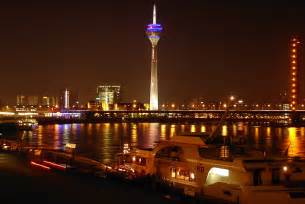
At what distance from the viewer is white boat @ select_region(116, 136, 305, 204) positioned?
1041cm

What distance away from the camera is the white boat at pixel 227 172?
10.4 m

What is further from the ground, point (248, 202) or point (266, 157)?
point (266, 157)

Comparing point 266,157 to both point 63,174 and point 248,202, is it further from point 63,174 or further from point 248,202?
point 63,174

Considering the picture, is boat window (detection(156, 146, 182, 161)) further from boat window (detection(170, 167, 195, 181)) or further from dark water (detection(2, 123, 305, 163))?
dark water (detection(2, 123, 305, 163))

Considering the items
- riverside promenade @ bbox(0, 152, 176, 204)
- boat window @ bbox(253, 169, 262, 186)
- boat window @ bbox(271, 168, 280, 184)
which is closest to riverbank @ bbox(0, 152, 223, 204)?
riverside promenade @ bbox(0, 152, 176, 204)

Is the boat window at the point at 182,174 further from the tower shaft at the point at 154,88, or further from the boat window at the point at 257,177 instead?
the tower shaft at the point at 154,88

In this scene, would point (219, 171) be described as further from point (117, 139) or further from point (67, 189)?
point (117, 139)

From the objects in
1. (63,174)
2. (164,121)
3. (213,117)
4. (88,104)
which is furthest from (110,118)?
(63,174)

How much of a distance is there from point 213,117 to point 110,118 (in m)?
28.9

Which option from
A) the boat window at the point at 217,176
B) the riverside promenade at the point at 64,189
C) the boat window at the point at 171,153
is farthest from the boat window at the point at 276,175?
the boat window at the point at 171,153

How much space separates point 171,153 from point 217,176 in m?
2.03

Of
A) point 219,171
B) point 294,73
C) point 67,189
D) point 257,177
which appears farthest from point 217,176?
point 294,73

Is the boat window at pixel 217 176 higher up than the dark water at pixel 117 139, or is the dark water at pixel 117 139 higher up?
the boat window at pixel 217 176

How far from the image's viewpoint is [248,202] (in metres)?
10.3
